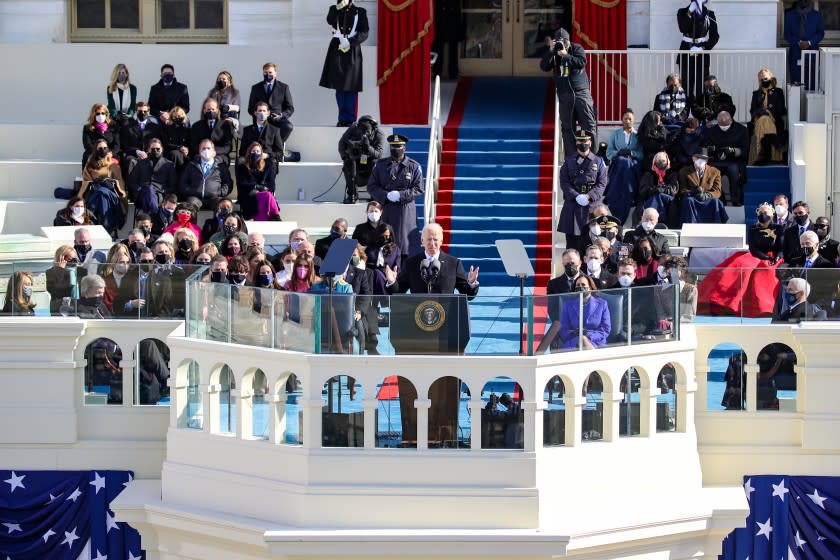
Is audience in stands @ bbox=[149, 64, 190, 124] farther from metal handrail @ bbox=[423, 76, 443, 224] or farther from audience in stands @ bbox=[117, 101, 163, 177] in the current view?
metal handrail @ bbox=[423, 76, 443, 224]

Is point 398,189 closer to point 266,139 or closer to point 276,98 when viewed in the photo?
point 266,139

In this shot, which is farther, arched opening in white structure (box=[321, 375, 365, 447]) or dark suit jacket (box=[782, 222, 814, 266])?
dark suit jacket (box=[782, 222, 814, 266])

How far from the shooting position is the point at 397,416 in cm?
2498

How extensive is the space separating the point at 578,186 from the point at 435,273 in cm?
465

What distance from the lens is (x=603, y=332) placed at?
25.4 m

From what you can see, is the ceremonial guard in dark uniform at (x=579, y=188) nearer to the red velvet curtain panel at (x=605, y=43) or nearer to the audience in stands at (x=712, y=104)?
the audience in stands at (x=712, y=104)

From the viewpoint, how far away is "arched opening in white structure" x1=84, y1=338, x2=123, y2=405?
27.6m

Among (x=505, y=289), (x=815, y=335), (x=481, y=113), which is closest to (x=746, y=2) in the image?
(x=481, y=113)

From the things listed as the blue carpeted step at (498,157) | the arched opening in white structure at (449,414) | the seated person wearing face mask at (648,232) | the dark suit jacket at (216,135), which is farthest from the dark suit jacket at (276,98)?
the arched opening in white structure at (449,414)

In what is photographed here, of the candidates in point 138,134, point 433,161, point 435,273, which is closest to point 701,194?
point 433,161

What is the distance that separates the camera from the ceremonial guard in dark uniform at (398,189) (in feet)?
101

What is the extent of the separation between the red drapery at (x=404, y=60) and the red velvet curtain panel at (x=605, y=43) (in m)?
2.23

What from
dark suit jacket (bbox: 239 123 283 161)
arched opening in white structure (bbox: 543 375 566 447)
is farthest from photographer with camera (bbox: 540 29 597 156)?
arched opening in white structure (bbox: 543 375 566 447)

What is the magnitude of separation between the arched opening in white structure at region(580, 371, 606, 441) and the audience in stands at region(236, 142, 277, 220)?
7909 millimetres
